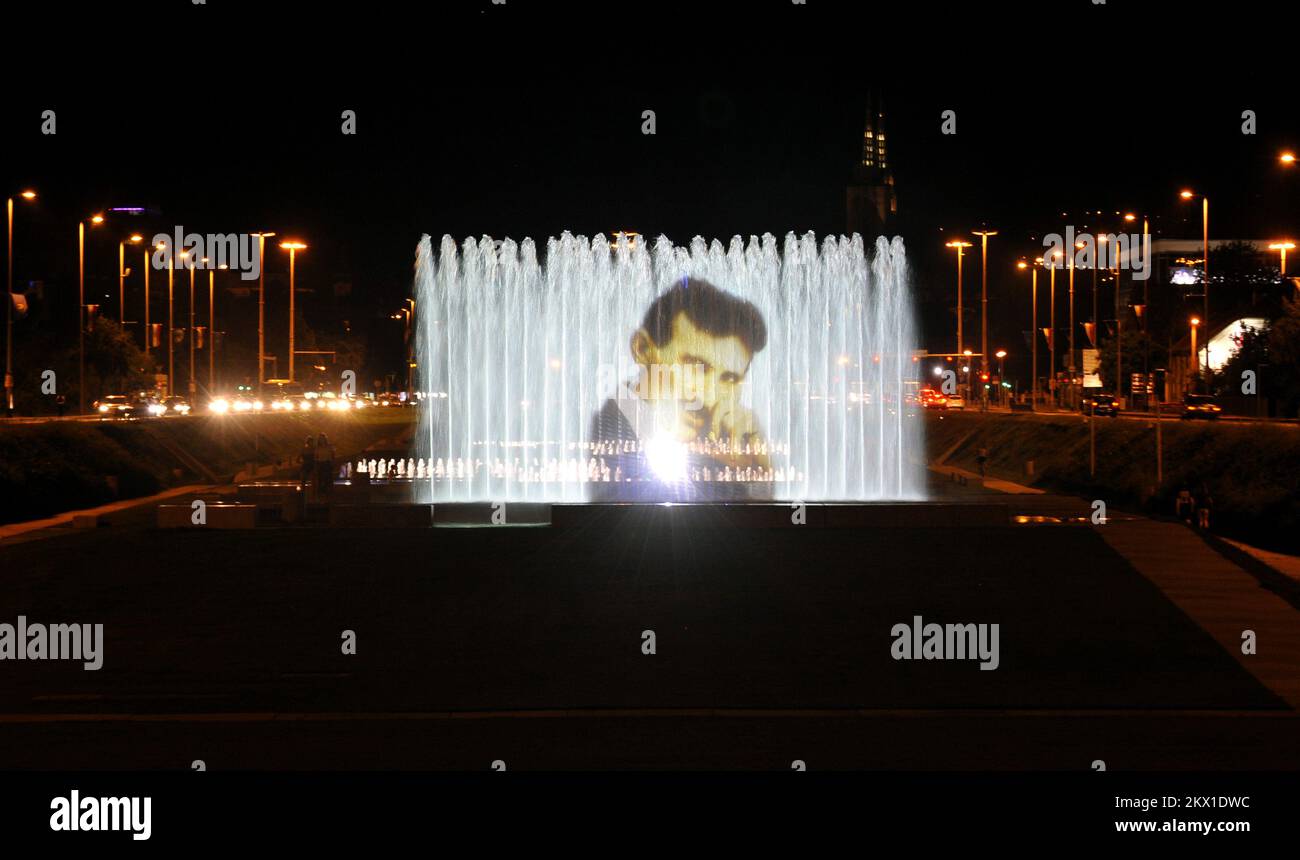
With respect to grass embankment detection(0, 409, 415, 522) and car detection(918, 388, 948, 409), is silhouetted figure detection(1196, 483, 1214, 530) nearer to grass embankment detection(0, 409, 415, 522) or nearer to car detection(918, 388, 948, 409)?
grass embankment detection(0, 409, 415, 522)

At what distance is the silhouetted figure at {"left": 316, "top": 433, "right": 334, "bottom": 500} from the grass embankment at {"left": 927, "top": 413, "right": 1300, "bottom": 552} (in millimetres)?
16727

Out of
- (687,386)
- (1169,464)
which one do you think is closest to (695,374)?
(687,386)

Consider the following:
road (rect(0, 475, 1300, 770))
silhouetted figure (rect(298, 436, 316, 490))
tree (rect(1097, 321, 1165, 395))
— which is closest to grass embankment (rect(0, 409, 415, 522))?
silhouetted figure (rect(298, 436, 316, 490))

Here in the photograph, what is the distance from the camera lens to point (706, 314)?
46.8 metres

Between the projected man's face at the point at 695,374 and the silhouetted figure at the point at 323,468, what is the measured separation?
18921 millimetres

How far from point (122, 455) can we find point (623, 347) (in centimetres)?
1451

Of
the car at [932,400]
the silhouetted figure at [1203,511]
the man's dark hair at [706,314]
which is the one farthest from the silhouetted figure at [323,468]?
the car at [932,400]

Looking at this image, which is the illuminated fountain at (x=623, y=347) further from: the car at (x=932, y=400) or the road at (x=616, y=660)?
the car at (x=932, y=400)

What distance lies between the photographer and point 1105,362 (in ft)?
259

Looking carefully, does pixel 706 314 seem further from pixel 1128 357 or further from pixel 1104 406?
pixel 1128 357

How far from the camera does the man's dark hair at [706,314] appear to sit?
4550 cm
